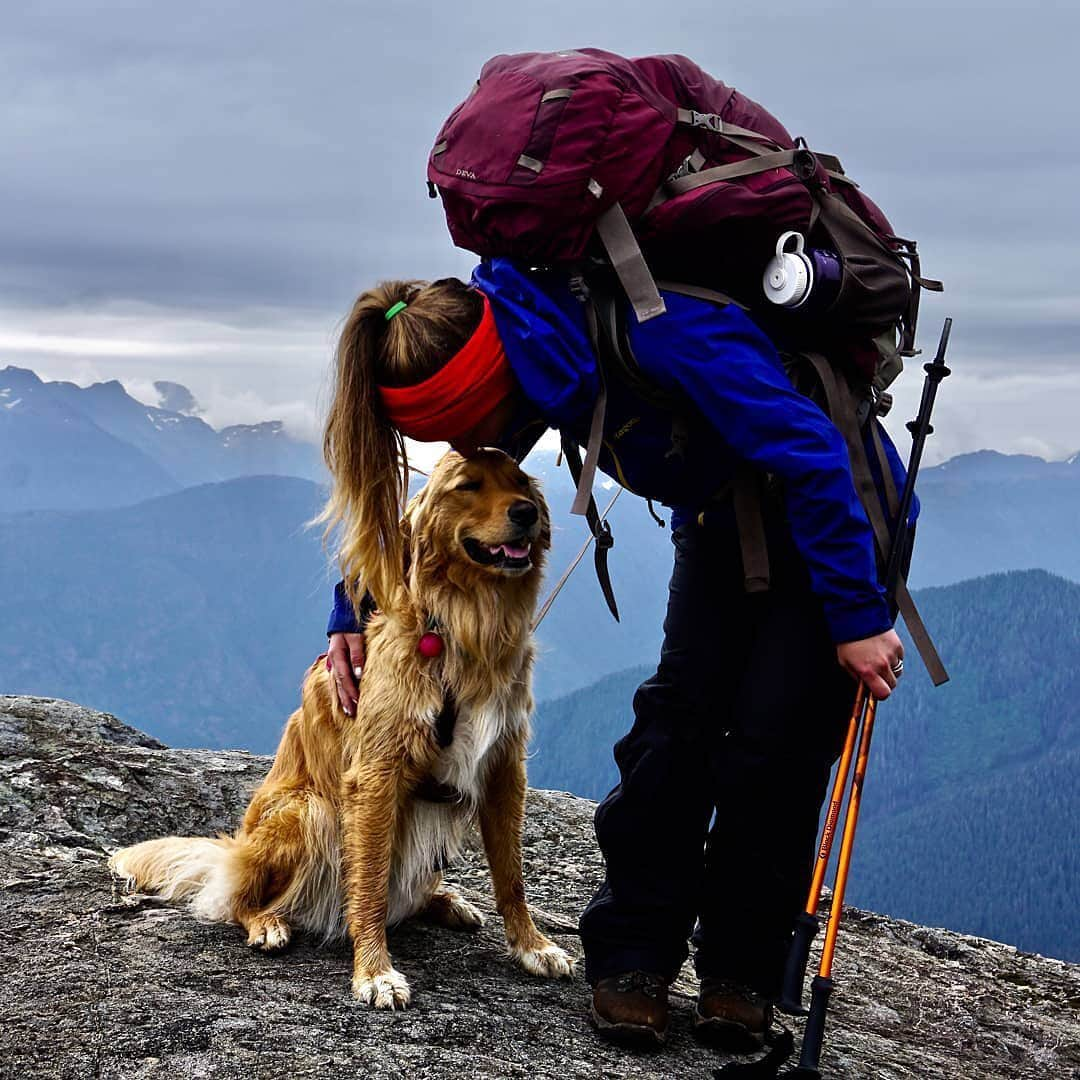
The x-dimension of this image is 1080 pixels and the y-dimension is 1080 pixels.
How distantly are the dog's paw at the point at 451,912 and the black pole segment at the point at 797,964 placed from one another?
1.89 m

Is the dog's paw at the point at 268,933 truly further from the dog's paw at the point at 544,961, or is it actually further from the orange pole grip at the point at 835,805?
the orange pole grip at the point at 835,805

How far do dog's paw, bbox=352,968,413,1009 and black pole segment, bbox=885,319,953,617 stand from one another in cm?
244

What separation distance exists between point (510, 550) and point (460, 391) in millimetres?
1152

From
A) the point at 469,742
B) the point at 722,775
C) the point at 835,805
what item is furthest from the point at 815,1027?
the point at 469,742

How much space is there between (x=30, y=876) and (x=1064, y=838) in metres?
182

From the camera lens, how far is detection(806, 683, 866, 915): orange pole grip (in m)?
4.64

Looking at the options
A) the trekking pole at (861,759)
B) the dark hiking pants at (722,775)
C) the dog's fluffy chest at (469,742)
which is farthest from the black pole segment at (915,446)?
the dog's fluffy chest at (469,742)

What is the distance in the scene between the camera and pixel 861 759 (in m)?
4.76

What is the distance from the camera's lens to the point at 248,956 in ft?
17.8

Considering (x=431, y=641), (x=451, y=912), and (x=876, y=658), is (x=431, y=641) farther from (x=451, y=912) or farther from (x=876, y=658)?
(x=876, y=658)

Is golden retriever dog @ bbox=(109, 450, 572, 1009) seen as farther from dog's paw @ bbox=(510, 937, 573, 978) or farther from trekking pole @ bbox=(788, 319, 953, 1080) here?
trekking pole @ bbox=(788, 319, 953, 1080)

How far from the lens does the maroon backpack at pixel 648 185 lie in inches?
155

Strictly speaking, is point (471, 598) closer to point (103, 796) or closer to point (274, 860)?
point (274, 860)

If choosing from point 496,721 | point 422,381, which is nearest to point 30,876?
point 496,721
